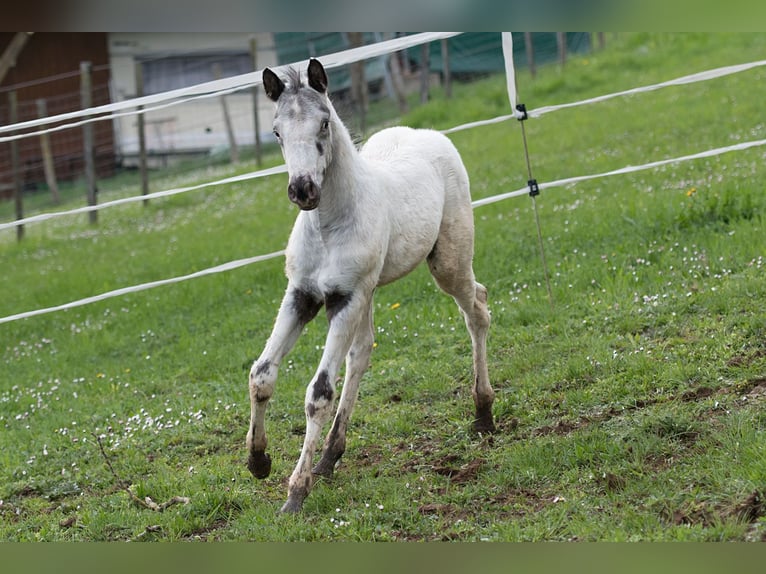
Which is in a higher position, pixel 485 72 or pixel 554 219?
pixel 485 72

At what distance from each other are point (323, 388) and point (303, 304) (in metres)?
0.44

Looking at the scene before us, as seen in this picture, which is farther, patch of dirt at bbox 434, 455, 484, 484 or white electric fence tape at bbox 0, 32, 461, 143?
white electric fence tape at bbox 0, 32, 461, 143

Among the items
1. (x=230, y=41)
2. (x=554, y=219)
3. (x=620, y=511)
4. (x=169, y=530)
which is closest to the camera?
(x=620, y=511)

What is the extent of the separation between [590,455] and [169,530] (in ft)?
6.77

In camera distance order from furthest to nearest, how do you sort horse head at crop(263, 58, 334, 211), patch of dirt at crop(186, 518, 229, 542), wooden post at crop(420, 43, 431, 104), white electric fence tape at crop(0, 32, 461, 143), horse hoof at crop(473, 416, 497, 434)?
wooden post at crop(420, 43, 431, 104)
white electric fence tape at crop(0, 32, 461, 143)
horse hoof at crop(473, 416, 497, 434)
patch of dirt at crop(186, 518, 229, 542)
horse head at crop(263, 58, 334, 211)

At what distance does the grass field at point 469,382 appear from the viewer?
4.20 m

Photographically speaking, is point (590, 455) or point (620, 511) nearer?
point (620, 511)

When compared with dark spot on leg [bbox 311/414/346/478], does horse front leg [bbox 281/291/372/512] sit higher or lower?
higher

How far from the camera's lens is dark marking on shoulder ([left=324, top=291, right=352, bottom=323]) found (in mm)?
4461

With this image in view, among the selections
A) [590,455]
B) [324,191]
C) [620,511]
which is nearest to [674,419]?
[590,455]

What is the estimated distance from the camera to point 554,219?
30.3ft

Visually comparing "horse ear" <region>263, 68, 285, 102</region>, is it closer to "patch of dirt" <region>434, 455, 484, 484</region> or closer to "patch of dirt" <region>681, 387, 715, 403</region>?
"patch of dirt" <region>434, 455, 484, 484</region>

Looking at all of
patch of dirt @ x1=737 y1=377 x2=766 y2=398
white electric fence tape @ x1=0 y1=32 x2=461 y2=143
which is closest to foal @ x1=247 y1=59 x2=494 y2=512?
white electric fence tape @ x1=0 y1=32 x2=461 y2=143

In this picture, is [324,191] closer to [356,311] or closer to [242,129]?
[356,311]
